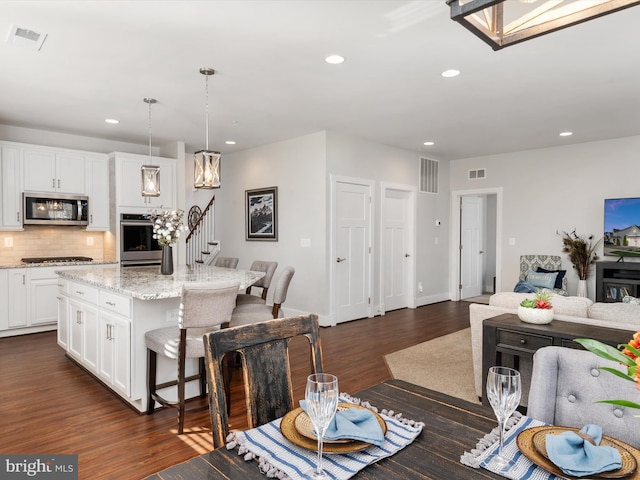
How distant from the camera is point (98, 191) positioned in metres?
6.17

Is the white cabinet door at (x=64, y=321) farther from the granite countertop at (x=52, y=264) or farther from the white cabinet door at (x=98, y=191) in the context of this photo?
the white cabinet door at (x=98, y=191)

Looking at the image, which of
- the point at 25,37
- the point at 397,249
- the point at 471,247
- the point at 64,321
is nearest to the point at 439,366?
the point at 397,249

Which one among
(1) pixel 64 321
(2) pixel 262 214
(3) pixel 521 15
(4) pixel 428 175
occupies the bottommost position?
(1) pixel 64 321

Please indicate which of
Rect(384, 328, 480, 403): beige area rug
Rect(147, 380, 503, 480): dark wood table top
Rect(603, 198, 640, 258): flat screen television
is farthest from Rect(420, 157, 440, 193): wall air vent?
Rect(147, 380, 503, 480): dark wood table top

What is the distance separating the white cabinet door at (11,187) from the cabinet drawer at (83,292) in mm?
2255

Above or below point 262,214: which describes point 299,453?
below

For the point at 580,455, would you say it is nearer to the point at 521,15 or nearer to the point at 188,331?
the point at 521,15

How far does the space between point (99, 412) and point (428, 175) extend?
21.0ft

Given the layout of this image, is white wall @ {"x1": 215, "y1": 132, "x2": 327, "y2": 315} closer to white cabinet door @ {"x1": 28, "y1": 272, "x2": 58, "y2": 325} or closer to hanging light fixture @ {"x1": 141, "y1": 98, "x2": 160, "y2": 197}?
hanging light fixture @ {"x1": 141, "y1": 98, "x2": 160, "y2": 197}

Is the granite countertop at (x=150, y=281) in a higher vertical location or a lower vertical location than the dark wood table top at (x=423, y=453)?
higher

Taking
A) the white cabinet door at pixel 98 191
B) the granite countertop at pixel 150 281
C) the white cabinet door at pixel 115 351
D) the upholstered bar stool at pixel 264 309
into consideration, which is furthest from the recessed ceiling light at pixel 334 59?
the white cabinet door at pixel 98 191

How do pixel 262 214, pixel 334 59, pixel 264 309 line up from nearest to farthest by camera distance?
pixel 334 59 → pixel 264 309 → pixel 262 214

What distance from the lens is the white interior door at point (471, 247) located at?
27.5 ft

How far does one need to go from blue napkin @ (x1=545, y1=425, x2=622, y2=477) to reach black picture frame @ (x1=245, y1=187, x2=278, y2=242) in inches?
225
